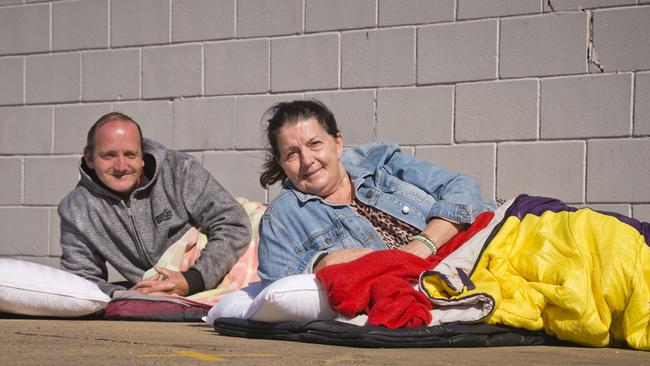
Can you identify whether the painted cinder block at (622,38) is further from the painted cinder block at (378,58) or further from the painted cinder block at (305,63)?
the painted cinder block at (305,63)

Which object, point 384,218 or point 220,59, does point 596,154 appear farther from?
point 220,59

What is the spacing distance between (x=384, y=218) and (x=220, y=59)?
1.63 metres

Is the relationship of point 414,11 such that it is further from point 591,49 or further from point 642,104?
point 642,104

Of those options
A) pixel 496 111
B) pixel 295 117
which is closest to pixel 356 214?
pixel 295 117

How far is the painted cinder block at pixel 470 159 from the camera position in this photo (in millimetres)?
4730

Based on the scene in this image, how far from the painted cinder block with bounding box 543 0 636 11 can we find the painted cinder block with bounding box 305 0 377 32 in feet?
2.79

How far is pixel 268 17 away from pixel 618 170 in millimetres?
1887

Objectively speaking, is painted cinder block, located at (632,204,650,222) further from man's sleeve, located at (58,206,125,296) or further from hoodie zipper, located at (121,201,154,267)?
man's sleeve, located at (58,206,125,296)

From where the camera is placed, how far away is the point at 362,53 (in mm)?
5020

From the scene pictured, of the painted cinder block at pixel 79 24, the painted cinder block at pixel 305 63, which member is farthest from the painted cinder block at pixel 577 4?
the painted cinder block at pixel 79 24

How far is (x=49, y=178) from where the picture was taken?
578cm

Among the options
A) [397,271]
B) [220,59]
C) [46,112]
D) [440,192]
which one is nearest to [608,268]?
[397,271]

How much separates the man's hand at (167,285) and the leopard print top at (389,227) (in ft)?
2.91

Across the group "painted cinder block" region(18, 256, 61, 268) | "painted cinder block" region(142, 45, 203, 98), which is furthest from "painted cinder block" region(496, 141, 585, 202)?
"painted cinder block" region(18, 256, 61, 268)
